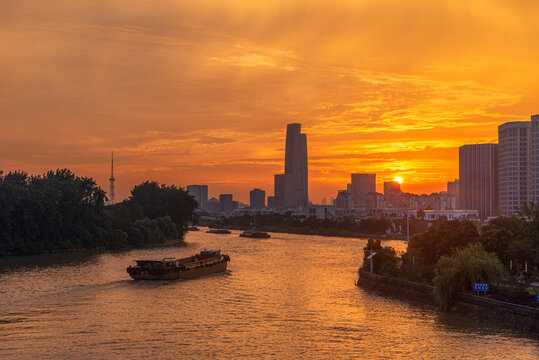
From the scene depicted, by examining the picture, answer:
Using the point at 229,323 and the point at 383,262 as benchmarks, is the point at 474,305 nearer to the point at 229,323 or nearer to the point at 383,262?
the point at 229,323

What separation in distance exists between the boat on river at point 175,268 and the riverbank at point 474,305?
26.1m

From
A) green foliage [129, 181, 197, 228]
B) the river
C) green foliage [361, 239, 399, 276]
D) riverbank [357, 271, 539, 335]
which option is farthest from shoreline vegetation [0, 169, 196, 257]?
riverbank [357, 271, 539, 335]

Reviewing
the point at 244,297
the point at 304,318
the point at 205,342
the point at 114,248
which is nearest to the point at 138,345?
the point at 205,342

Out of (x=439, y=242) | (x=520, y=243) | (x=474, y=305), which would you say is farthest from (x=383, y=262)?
(x=474, y=305)

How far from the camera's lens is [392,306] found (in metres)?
52.9

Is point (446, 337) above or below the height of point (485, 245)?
below

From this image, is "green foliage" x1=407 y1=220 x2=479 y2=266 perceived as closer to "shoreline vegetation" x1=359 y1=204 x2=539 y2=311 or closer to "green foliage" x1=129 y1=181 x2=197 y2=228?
"shoreline vegetation" x1=359 y1=204 x2=539 y2=311

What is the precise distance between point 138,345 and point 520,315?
28046mm

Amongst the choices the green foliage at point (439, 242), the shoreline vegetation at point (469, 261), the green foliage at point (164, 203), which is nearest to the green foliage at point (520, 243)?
the shoreline vegetation at point (469, 261)

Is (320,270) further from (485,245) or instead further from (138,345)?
(138,345)

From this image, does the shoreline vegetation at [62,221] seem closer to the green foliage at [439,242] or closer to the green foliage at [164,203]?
the green foliage at [164,203]

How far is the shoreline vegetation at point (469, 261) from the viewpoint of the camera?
4869cm

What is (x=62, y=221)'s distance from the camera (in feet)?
376

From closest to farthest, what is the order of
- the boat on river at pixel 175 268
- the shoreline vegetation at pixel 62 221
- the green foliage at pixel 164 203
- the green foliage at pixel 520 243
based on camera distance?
the green foliage at pixel 520 243 < the boat on river at pixel 175 268 < the shoreline vegetation at pixel 62 221 < the green foliage at pixel 164 203
